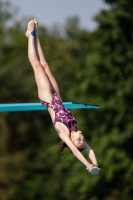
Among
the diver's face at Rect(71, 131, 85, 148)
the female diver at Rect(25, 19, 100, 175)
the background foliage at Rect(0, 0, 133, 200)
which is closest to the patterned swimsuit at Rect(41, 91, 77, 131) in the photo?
the female diver at Rect(25, 19, 100, 175)

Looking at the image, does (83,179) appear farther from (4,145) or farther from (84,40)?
(84,40)

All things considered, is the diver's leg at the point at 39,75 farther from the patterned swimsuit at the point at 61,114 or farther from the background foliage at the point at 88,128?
the background foliage at the point at 88,128

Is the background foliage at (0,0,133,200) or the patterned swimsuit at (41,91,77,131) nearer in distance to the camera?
the patterned swimsuit at (41,91,77,131)

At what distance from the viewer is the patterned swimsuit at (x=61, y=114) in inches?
467

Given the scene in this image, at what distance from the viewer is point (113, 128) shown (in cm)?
2969

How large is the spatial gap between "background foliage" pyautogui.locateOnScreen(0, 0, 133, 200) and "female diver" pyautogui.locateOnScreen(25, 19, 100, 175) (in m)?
14.5

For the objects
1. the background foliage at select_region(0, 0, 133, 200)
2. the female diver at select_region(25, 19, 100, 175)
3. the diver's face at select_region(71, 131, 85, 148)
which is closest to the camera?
the female diver at select_region(25, 19, 100, 175)

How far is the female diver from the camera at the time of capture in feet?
37.5

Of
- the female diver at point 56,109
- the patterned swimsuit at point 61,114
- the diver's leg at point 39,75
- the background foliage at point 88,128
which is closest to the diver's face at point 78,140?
the female diver at point 56,109

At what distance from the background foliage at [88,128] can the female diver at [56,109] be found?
47.7ft

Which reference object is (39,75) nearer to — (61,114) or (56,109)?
(56,109)

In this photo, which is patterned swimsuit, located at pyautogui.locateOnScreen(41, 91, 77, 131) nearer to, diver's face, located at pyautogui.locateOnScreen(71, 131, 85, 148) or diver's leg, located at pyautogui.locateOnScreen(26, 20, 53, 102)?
diver's leg, located at pyautogui.locateOnScreen(26, 20, 53, 102)

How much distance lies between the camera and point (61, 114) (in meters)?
11.9

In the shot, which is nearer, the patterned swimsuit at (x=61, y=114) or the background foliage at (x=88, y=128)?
the patterned swimsuit at (x=61, y=114)
